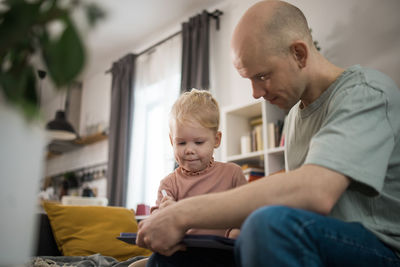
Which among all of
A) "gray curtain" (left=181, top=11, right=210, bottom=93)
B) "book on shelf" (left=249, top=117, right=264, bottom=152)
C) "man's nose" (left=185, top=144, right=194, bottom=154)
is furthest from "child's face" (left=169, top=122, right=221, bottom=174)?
"gray curtain" (left=181, top=11, right=210, bottom=93)

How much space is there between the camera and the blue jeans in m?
0.66

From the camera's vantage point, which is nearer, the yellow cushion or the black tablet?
the black tablet

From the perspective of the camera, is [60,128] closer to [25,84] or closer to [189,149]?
[189,149]

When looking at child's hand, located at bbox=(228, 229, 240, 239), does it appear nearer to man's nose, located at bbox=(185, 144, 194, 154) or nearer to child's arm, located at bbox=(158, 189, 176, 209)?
child's arm, located at bbox=(158, 189, 176, 209)

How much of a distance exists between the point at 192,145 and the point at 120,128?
3691 millimetres

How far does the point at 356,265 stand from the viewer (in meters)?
0.76

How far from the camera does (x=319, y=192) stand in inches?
29.2

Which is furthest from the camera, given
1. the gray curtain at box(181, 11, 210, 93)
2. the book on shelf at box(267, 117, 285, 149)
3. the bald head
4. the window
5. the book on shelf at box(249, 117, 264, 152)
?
the window

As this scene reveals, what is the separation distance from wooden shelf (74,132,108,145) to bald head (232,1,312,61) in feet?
14.4

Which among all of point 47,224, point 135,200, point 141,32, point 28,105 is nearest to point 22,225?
point 28,105

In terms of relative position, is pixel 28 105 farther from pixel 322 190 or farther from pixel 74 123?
pixel 74 123

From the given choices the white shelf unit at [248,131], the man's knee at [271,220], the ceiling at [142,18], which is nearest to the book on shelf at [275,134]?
the white shelf unit at [248,131]

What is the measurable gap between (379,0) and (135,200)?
129 inches

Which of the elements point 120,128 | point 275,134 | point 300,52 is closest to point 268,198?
point 300,52
